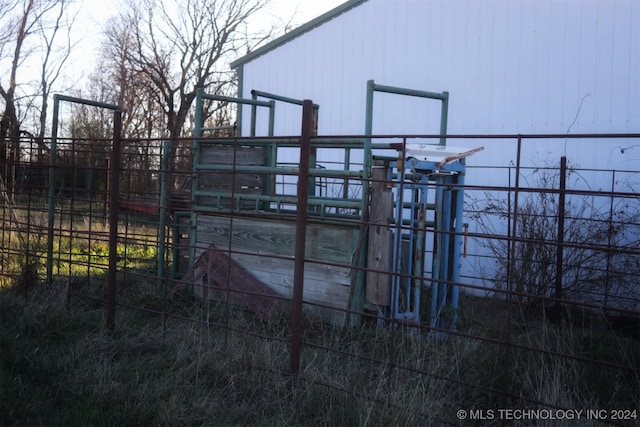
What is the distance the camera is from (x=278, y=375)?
16.6 feet

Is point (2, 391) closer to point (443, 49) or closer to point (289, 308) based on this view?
point (289, 308)

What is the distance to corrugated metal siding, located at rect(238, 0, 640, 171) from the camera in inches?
371

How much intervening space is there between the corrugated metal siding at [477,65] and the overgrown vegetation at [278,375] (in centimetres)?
442

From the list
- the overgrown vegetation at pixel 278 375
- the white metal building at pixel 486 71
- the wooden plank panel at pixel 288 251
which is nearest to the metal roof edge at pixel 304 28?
the white metal building at pixel 486 71

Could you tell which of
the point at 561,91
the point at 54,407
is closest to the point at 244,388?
the point at 54,407

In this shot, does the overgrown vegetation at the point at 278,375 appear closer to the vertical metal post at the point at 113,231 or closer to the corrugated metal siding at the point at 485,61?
the vertical metal post at the point at 113,231

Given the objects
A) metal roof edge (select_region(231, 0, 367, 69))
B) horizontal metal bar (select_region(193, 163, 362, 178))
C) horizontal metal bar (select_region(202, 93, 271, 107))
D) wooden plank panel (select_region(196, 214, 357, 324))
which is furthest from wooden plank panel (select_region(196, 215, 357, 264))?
metal roof edge (select_region(231, 0, 367, 69))

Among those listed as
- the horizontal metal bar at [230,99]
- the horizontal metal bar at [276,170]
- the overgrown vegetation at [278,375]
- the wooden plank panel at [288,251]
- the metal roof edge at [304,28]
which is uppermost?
the metal roof edge at [304,28]

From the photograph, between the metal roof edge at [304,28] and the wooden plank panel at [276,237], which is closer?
the wooden plank panel at [276,237]

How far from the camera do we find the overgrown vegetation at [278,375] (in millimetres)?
4469

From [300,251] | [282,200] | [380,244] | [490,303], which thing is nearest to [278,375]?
[300,251]

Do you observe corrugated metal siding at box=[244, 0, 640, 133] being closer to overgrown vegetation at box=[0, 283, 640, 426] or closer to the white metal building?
the white metal building

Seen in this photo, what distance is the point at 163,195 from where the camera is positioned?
317 inches

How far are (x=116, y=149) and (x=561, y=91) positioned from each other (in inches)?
258
